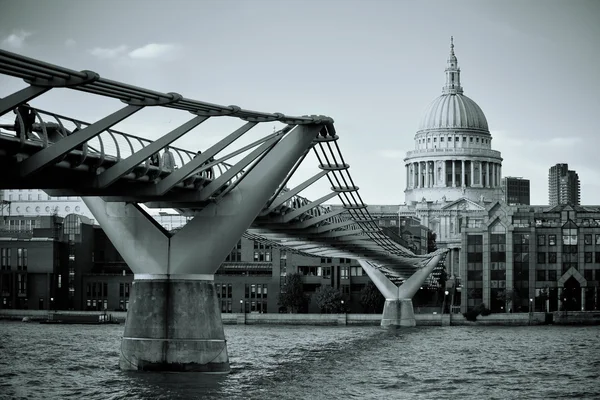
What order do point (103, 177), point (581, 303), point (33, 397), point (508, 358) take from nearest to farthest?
point (103, 177), point (33, 397), point (508, 358), point (581, 303)

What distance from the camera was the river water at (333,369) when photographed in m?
47.5

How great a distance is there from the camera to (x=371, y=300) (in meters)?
143

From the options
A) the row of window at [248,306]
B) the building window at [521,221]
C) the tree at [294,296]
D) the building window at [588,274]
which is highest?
A: the building window at [521,221]

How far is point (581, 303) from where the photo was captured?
13825 centimetres

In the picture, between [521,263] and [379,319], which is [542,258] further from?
[379,319]

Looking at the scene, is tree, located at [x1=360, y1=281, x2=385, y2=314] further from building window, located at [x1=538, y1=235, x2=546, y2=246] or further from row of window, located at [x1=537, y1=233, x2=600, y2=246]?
row of window, located at [x1=537, y1=233, x2=600, y2=246]

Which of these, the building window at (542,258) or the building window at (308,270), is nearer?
the building window at (542,258)

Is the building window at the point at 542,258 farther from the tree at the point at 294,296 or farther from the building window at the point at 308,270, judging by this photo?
the tree at the point at 294,296

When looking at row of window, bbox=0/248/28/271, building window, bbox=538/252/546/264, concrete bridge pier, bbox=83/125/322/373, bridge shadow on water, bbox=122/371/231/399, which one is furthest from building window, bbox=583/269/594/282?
bridge shadow on water, bbox=122/371/231/399

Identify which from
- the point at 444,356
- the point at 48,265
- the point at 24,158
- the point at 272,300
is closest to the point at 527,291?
the point at 272,300

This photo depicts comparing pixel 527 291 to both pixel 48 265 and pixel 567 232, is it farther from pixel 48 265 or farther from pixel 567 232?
pixel 48 265

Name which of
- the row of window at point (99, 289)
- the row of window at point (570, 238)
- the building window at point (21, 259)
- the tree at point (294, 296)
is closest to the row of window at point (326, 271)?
the tree at point (294, 296)

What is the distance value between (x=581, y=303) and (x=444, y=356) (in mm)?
69361

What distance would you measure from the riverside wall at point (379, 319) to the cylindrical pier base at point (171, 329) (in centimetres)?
7665
